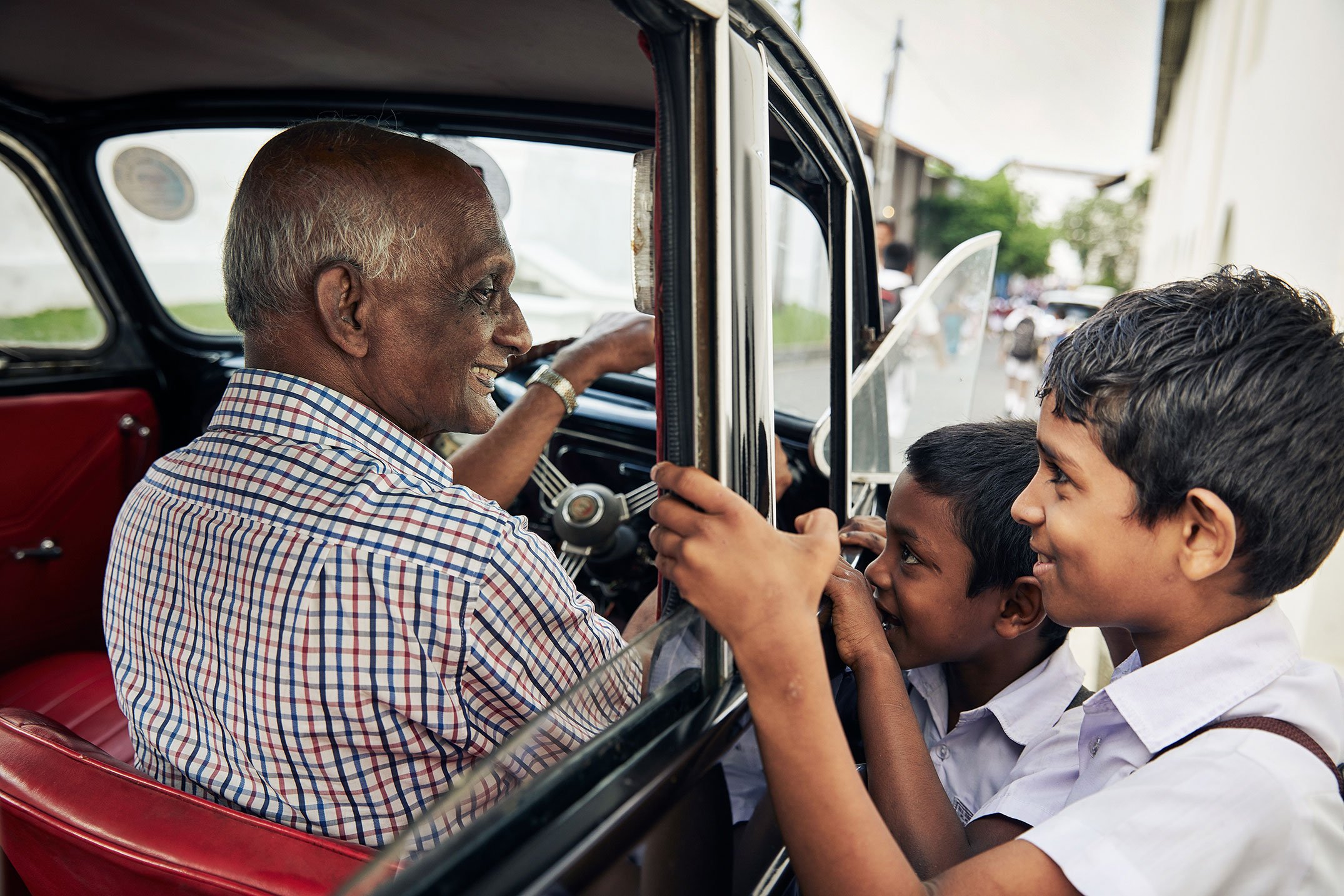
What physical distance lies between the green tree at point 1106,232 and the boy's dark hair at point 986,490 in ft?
167

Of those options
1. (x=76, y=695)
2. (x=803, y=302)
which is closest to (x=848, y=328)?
(x=803, y=302)

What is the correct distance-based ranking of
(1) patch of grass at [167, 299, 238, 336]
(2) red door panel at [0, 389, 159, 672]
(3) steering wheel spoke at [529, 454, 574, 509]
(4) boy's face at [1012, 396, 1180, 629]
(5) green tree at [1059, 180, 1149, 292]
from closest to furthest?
(4) boy's face at [1012, 396, 1180, 629] < (3) steering wheel spoke at [529, 454, 574, 509] < (2) red door panel at [0, 389, 159, 672] < (1) patch of grass at [167, 299, 238, 336] < (5) green tree at [1059, 180, 1149, 292]

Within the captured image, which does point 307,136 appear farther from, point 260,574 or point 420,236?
point 260,574

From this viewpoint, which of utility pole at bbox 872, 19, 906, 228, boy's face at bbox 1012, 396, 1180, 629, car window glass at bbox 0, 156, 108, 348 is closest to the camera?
boy's face at bbox 1012, 396, 1180, 629

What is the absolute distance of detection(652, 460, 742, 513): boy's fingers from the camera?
0.96 m

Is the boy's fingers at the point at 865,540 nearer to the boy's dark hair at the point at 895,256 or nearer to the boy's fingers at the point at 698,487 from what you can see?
the boy's fingers at the point at 698,487

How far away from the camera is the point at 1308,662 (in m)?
1.11

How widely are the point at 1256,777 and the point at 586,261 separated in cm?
240

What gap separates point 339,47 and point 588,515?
4.03ft

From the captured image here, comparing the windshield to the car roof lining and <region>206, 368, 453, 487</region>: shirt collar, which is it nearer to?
the car roof lining

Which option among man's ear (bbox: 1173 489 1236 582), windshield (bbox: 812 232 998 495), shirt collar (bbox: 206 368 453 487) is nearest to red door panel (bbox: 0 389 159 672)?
shirt collar (bbox: 206 368 453 487)

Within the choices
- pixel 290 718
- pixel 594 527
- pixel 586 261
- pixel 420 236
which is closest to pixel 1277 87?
pixel 586 261

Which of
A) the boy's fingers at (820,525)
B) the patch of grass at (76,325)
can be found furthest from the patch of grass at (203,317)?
the boy's fingers at (820,525)

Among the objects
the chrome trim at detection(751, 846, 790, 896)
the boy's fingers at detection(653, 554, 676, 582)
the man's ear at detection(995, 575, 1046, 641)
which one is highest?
the boy's fingers at detection(653, 554, 676, 582)
